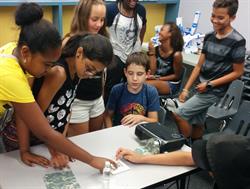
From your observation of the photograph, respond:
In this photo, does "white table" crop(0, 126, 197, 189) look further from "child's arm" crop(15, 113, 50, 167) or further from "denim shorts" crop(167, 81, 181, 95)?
"denim shorts" crop(167, 81, 181, 95)

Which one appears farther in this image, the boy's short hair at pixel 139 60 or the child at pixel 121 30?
the child at pixel 121 30

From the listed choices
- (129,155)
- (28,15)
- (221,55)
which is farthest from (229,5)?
(28,15)

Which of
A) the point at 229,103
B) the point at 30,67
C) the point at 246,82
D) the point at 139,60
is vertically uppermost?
the point at 30,67

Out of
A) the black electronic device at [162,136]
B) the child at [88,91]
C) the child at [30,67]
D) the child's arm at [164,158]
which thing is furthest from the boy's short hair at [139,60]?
the child at [30,67]

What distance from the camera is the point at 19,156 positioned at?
1195mm

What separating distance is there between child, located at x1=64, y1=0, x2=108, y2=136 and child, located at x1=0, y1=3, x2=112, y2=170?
20.3 inches

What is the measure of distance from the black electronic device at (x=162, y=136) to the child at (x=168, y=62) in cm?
123

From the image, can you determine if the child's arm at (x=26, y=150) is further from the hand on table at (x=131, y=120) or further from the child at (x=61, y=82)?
the hand on table at (x=131, y=120)

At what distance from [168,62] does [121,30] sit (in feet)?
1.92

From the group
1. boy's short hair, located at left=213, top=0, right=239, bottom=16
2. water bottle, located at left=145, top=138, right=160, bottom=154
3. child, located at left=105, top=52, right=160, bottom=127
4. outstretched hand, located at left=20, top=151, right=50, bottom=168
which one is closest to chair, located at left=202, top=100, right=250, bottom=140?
child, located at left=105, top=52, right=160, bottom=127

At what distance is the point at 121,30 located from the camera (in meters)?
2.37

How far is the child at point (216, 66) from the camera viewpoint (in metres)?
2.12

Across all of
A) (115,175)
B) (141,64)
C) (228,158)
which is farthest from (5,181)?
(141,64)

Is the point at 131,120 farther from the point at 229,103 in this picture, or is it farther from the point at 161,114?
the point at 229,103
